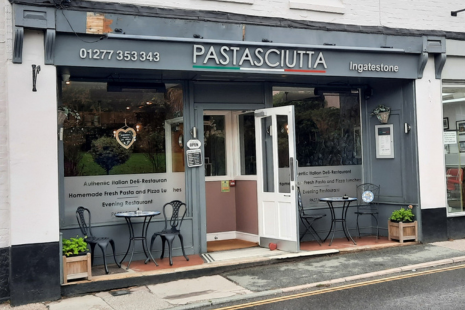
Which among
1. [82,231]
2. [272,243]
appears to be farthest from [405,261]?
[82,231]

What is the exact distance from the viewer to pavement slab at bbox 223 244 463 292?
7.66 m

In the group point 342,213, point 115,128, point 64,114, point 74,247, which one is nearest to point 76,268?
point 74,247

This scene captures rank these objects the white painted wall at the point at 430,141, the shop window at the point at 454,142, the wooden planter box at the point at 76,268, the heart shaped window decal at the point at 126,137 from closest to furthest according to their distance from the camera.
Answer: the wooden planter box at the point at 76,268 < the heart shaped window decal at the point at 126,137 < the white painted wall at the point at 430,141 < the shop window at the point at 454,142

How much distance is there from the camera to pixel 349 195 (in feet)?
35.8

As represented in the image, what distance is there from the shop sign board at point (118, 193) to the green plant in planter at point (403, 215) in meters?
4.25

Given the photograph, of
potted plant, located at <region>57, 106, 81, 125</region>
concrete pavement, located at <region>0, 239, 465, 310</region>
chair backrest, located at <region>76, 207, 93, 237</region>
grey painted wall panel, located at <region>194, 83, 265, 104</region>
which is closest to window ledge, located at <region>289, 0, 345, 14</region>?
grey painted wall panel, located at <region>194, 83, 265, 104</region>

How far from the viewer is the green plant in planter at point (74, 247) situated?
7.45 m

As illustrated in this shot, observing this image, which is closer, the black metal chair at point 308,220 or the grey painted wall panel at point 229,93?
the grey painted wall panel at point 229,93

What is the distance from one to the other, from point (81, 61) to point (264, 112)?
141 inches

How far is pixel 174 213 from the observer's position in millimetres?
8875

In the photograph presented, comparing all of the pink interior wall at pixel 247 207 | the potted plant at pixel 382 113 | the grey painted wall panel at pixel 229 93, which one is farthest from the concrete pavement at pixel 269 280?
the grey painted wall panel at pixel 229 93

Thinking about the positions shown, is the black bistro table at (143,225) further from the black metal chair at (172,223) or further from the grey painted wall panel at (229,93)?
the grey painted wall panel at (229,93)

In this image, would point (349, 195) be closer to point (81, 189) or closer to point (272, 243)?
point (272, 243)

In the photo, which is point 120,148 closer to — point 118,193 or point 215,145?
point 118,193
